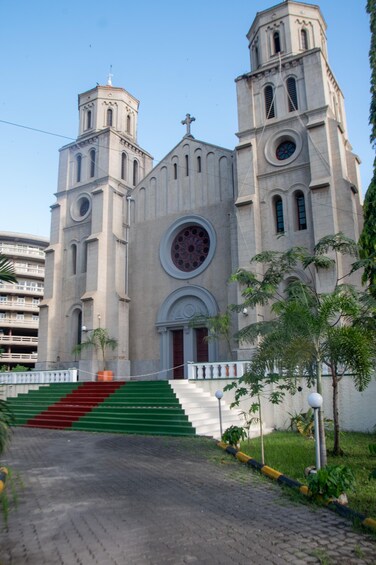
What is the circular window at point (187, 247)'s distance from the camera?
2125 cm

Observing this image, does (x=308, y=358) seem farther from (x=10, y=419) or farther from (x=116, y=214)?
(x=116, y=214)

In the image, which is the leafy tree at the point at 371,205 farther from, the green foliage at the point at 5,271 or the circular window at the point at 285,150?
the green foliage at the point at 5,271

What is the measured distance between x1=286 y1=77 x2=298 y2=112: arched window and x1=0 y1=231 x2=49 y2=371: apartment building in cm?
3096

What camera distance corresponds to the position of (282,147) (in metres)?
19.5

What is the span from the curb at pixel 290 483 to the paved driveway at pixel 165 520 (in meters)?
0.13

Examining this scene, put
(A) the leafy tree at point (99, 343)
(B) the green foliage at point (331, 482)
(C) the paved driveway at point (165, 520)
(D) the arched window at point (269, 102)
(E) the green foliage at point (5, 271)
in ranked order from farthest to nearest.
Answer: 1. (A) the leafy tree at point (99, 343)
2. (D) the arched window at point (269, 102)
3. (E) the green foliage at point (5, 271)
4. (B) the green foliage at point (331, 482)
5. (C) the paved driveway at point (165, 520)

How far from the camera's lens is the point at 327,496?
547 centimetres

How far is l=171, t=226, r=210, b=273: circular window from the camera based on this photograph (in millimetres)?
21688

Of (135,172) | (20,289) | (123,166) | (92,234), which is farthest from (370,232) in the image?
(20,289)

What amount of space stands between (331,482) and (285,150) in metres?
16.5

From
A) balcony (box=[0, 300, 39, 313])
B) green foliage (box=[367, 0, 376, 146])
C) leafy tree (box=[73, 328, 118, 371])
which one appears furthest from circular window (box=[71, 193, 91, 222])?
balcony (box=[0, 300, 39, 313])

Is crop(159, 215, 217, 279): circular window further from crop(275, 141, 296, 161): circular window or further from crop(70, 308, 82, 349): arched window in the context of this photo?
crop(70, 308, 82, 349): arched window

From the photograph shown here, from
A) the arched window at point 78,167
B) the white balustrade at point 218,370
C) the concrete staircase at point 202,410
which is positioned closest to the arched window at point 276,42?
the arched window at point 78,167

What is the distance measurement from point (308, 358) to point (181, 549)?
4.57m
